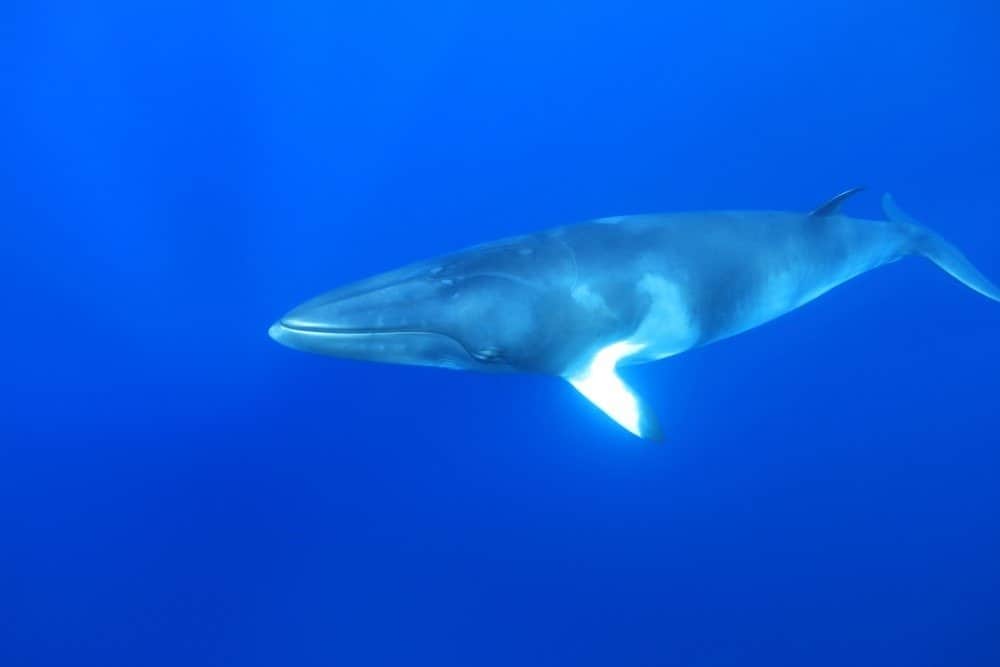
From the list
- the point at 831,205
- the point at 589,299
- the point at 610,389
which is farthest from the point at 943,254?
the point at 589,299

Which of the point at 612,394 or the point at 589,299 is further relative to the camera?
the point at 612,394

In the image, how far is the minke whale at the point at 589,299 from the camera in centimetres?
539

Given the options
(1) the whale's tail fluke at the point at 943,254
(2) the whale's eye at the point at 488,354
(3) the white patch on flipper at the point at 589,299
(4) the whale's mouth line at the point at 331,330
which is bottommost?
(4) the whale's mouth line at the point at 331,330

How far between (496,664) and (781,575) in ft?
15.4

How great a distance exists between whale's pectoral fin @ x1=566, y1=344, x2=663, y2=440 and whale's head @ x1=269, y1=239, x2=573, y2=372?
30.6 inches

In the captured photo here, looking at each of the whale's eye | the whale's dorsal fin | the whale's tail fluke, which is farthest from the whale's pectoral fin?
the whale's tail fluke

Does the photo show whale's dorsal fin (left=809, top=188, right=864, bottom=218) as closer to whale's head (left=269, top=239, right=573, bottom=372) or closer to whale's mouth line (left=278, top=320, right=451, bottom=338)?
whale's head (left=269, top=239, right=573, bottom=372)

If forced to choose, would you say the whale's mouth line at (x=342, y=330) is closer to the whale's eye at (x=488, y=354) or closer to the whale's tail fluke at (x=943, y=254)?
the whale's eye at (x=488, y=354)

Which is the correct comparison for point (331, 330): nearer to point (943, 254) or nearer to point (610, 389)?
point (610, 389)

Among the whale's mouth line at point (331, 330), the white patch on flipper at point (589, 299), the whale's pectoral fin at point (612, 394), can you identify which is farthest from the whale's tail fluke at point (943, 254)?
the whale's mouth line at point (331, 330)

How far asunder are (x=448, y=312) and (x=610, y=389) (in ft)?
6.39

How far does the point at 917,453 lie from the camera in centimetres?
1172

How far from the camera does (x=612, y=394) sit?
6.54m

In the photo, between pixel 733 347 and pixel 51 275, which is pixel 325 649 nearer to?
pixel 51 275
